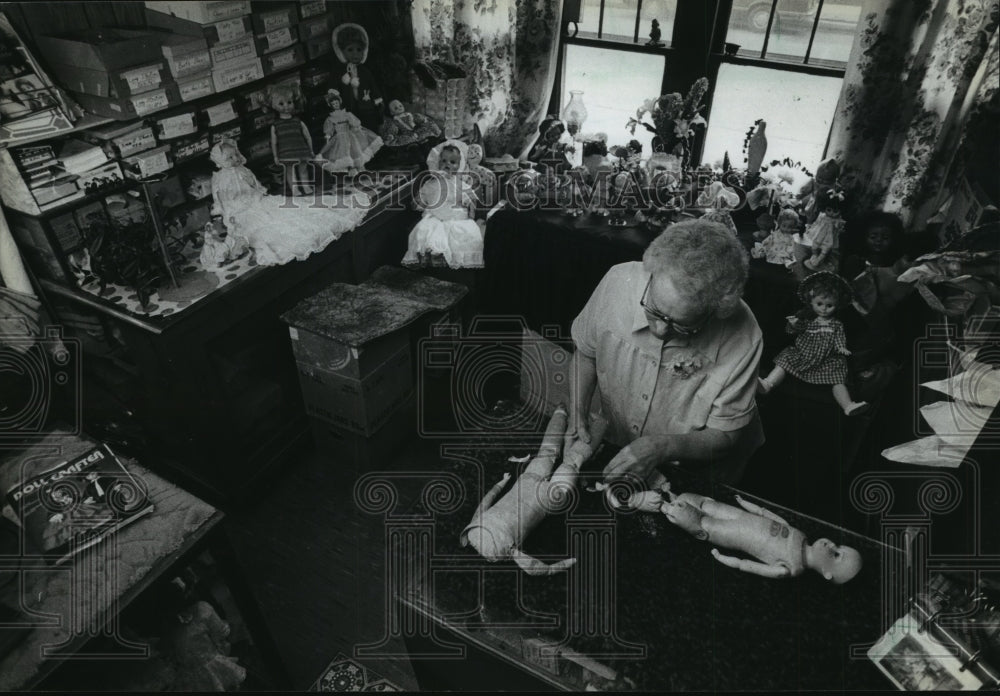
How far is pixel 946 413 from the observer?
2.00m

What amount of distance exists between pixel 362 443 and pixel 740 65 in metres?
2.85

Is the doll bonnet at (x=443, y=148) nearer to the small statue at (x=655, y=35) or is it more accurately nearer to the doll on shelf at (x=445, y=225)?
the doll on shelf at (x=445, y=225)

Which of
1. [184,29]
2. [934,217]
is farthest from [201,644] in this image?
[934,217]

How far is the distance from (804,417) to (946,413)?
0.95m

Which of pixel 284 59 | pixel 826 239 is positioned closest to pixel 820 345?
pixel 826 239

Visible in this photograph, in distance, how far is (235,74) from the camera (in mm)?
2881

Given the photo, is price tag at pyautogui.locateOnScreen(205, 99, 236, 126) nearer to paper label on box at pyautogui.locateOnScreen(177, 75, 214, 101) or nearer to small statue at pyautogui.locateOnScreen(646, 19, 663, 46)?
→ paper label on box at pyautogui.locateOnScreen(177, 75, 214, 101)

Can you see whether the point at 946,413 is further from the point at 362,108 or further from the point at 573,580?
the point at 362,108

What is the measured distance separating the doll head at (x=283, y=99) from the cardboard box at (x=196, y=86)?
357 mm

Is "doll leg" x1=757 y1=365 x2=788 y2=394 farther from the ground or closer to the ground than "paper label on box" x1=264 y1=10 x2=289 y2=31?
closer to the ground

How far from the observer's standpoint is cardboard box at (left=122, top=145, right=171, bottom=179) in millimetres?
2586

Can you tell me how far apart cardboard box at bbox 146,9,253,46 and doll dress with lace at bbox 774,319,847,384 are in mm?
2909

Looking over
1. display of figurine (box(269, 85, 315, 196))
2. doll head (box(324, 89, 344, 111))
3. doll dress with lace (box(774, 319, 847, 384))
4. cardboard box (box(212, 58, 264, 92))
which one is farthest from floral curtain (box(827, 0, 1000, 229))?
cardboard box (box(212, 58, 264, 92))

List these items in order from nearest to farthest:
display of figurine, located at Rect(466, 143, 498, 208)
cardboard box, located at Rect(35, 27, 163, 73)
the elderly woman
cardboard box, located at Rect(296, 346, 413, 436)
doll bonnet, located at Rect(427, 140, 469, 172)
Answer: the elderly woman < cardboard box, located at Rect(35, 27, 163, 73) < cardboard box, located at Rect(296, 346, 413, 436) < doll bonnet, located at Rect(427, 140, 469, 172) < display of figurine, located at Rect(466, 143, 498, 208)
